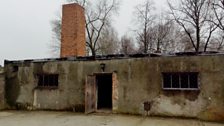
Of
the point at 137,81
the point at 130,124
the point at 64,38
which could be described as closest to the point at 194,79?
the point at 137,81

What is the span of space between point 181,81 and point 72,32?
773 cm

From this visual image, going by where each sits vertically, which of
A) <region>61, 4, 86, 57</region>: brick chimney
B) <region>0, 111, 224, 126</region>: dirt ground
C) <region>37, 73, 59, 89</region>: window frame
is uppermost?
<region>61, 4, 86, 57</region>: brick chimney

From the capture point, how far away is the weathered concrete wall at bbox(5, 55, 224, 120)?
10.9 meters

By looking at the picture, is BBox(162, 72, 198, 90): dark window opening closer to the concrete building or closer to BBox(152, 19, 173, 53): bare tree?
the concrete building

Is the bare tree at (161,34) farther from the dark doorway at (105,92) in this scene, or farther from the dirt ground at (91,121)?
the dirt ground at (91,121)

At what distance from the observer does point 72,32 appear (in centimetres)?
1648

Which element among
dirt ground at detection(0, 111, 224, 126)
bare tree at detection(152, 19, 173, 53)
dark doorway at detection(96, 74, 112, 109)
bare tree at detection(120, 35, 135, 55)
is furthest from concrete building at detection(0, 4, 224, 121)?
bare tree at detection(120, 35, 135, 55)

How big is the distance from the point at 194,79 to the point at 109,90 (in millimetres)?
6400

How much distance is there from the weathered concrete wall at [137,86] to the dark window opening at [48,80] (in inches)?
10.1

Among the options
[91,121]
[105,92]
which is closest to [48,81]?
[105,92]

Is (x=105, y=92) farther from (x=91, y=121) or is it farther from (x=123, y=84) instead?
(x=91, y=121)

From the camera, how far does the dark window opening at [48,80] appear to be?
14.3 m

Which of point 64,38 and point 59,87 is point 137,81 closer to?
point 59,87

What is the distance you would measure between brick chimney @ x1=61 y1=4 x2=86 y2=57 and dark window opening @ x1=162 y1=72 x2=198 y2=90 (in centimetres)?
638
